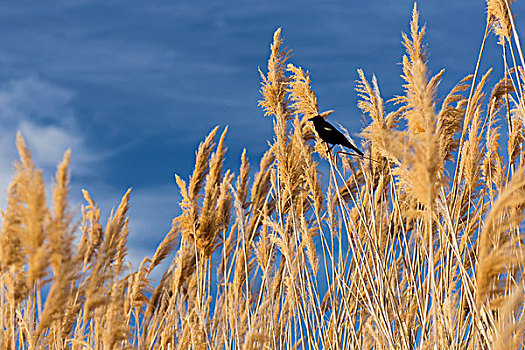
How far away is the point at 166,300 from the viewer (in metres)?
3.89

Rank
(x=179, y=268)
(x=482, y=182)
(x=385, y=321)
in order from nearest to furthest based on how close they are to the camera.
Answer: (x=385, y=321)
(x=482, y=182)
(x=179, y=268)

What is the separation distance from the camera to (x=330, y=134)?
10.1 feet

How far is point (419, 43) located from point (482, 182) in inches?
39.3

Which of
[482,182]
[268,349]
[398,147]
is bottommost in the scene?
[268,349]

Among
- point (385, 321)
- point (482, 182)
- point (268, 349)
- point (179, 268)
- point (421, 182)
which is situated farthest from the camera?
point (179, 268)

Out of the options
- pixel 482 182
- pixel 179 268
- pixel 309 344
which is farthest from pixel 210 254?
pixel 482 182

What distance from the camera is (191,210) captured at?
13.0 feet

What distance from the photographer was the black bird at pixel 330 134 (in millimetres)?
3029

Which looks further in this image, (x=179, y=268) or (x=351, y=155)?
(x=179, y=268)

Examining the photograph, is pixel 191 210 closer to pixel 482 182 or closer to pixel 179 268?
pixel 179 268

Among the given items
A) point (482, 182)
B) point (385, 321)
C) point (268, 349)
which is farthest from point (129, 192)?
point (482, 182)

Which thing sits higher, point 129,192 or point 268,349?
point 129,192

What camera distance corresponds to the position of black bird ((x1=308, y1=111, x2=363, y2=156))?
3.03 metres

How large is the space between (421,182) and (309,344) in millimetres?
1913
